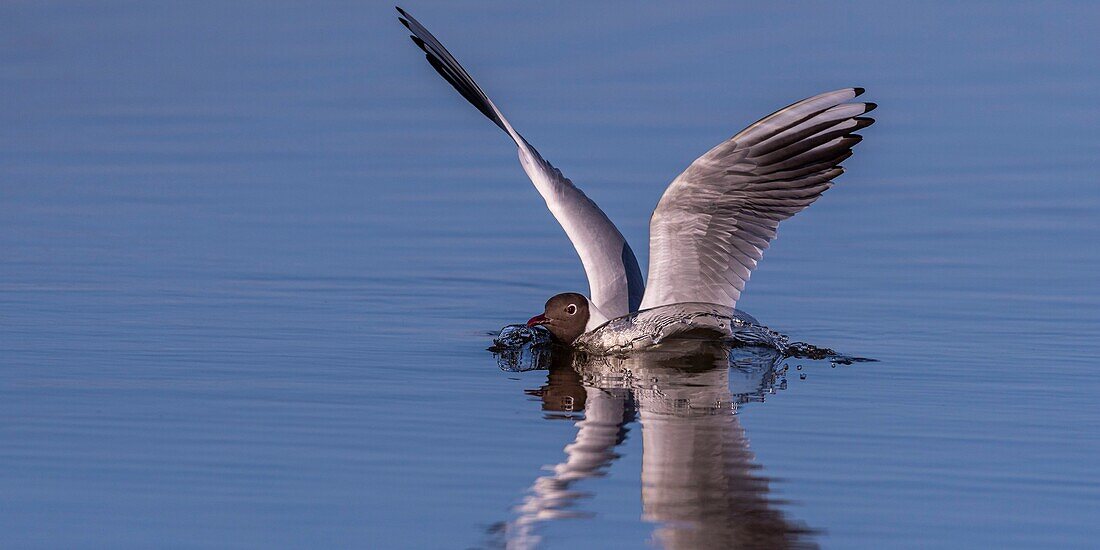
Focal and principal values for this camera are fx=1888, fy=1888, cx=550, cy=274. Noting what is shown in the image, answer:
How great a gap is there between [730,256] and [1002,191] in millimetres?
4938

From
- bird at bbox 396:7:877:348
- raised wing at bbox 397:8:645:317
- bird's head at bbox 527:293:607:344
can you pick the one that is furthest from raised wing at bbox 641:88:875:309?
raised wing at bbox 397:8:645:317

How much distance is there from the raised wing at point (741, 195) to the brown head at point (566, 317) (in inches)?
19.1

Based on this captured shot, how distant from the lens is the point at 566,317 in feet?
38.2

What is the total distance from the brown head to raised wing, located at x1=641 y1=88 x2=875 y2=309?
19.1 inches

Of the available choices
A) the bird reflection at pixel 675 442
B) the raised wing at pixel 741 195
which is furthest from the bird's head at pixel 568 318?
the raised wing at pixel 741 195

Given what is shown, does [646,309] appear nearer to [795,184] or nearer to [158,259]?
[795,184]

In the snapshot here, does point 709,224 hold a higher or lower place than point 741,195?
lower

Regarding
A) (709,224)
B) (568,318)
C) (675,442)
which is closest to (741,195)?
(709,224)

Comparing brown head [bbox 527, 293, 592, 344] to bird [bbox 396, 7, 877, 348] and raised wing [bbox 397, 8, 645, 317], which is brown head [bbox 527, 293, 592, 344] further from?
raised wing [bbox 397, 8, 645, 317]

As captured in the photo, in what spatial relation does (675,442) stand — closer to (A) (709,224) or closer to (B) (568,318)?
(A) (709,224)

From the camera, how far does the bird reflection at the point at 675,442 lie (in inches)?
278

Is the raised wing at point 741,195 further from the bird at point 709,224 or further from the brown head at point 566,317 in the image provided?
the brown head at point 566,317

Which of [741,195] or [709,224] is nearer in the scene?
[741,195]

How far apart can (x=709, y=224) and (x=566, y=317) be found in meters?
1.22
